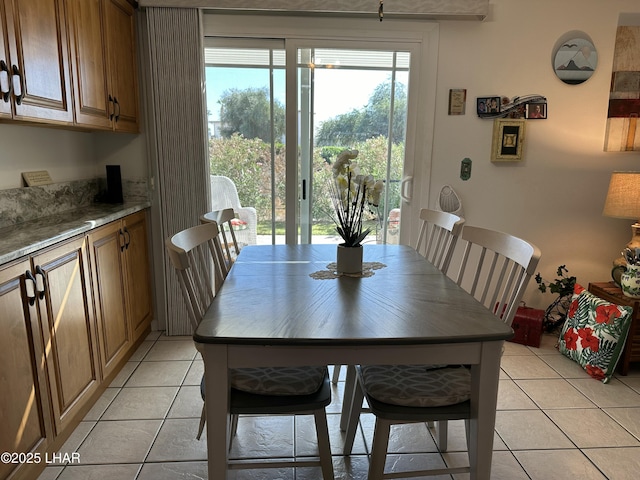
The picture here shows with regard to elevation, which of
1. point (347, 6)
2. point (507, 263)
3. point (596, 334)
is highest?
point (347, 6)

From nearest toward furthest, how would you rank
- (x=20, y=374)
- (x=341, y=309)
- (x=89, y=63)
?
(x=341, y=309) → (x=20, y=374) → (x=89, y=63)

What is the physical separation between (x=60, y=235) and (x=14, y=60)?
2.30ft

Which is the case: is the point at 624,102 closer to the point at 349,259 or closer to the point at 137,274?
the point at 349,259

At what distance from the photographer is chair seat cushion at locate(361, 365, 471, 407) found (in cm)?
138

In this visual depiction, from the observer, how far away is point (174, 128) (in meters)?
2.79

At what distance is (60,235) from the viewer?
1.77 meters

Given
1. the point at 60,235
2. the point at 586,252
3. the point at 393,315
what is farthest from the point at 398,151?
the point at 60,235

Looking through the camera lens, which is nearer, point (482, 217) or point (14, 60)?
point (14, 60)

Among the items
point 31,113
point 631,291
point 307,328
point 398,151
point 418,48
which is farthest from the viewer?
point 398,151

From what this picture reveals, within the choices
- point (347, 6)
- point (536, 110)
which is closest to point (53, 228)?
point (347, 6)

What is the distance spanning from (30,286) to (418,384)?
4.81ft

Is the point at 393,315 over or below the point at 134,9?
below

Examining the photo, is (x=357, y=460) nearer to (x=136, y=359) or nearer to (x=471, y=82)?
(x=136, y=359)

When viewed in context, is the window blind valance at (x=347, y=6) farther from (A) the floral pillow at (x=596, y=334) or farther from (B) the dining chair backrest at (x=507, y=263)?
(A) the floral pillow at (x=596, y=334)
